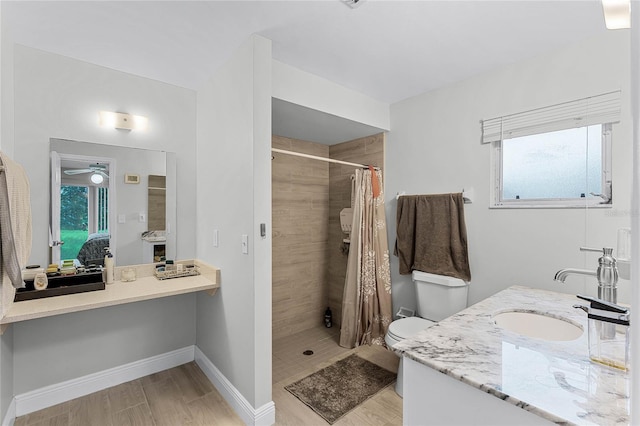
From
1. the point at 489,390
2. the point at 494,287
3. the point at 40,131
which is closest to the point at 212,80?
the point at 40,131

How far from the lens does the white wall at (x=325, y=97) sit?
2.17m

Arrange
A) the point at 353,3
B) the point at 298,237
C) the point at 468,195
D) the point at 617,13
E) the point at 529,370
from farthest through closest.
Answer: the point at 298,237
the point at 468,195
the point at 353,3
the point at 529,370
the point at 617,13

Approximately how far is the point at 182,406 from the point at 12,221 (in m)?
1.48

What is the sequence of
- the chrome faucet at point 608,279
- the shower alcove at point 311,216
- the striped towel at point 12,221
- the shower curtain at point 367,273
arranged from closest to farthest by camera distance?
1. the chrome faucet at point 608,279
2. the striped towel at point 12,221
3. the shower curtain at point 367,273
4. the shower alcove at point 311,216

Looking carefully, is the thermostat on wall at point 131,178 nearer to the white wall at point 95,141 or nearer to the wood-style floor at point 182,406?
the white wall at point 95,141

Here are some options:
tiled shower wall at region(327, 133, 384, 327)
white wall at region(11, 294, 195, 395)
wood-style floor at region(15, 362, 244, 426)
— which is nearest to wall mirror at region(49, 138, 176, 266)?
white wall at region(11, 294, 195, 395)

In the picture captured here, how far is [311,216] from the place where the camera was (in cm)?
341

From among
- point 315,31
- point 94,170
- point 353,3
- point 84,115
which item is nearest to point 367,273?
point 315,31

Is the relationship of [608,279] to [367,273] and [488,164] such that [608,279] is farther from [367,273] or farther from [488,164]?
[367,273]

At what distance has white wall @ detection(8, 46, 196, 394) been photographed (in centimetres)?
195

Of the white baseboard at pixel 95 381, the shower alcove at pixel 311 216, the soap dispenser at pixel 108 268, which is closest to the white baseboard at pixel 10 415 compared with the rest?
the white baseboard at pixel 95 381

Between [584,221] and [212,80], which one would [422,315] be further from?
[212,80]

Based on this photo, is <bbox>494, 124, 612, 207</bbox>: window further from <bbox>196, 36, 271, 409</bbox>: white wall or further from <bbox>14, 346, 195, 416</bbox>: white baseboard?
<bbox>14, 346, 195, 416</bbox>: white baseboard

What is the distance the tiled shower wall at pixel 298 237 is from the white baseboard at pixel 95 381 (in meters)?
0.95
